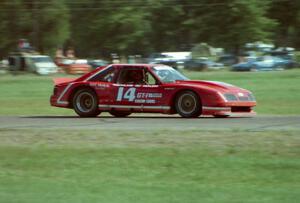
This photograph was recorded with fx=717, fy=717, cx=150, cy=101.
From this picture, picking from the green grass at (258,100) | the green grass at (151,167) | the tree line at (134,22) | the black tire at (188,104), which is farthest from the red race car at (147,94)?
the tree line at (134,22)

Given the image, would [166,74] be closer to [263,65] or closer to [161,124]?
[161,124]

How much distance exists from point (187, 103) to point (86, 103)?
279 cm

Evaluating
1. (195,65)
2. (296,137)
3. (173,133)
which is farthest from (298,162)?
(195,65)

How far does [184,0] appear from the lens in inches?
3150

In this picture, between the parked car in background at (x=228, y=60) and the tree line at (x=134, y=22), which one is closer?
the parked car in background at (x=228, y=60)

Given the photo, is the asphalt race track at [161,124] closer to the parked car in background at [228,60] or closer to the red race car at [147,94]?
the red race car at [147,94]

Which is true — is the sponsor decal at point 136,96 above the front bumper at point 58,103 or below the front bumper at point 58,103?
above

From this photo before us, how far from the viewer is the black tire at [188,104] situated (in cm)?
1638

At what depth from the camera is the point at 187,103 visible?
1652 cm

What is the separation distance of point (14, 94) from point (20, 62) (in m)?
27.0

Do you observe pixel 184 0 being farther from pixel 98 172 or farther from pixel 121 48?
pixel 98 172

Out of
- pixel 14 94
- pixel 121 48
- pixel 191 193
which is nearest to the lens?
pixel 191 193

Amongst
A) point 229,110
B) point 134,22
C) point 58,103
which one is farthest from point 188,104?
point 134,22

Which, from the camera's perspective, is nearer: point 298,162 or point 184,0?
point 298,162
